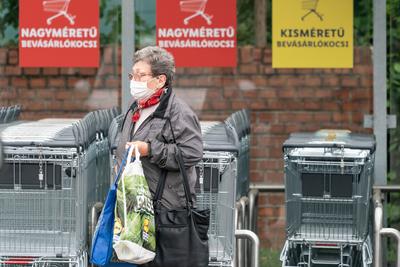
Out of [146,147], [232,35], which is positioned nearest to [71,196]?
[146,147]

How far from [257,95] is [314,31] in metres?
0.68

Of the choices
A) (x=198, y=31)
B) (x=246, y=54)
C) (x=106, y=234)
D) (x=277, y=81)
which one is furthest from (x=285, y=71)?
(x=106, y=234)

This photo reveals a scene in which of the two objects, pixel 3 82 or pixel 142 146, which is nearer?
pixel 142 146

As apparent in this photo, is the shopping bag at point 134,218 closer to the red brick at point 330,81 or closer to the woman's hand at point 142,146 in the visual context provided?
the woman's hand at point 142,146

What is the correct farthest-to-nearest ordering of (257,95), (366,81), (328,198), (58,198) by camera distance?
(257,95) → (366,81) → (328,198) → (58,198)

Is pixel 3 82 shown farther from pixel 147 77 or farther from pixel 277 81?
pixel 147 77

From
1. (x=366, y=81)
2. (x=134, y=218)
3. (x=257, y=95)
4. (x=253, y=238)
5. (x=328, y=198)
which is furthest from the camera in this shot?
(x=257, y=95)

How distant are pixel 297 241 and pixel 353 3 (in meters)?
2.28

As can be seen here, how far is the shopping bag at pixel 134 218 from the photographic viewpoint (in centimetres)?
636

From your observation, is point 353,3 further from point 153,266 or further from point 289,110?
point 153,266

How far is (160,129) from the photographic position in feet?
21.7

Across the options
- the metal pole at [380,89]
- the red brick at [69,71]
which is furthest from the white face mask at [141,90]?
the metal pole at [380,89]

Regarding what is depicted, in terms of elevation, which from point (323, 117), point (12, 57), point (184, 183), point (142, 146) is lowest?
point (184, 183)

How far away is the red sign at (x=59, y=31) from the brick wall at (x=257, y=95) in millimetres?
100
